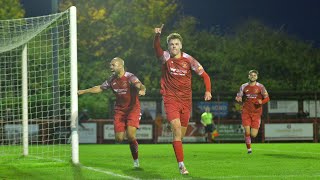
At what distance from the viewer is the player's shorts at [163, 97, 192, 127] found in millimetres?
11281

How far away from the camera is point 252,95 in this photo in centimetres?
1902

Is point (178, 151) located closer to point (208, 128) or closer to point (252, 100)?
point (252, 100)

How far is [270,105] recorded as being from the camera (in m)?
39.3

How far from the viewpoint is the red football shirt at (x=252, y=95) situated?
1892 cm

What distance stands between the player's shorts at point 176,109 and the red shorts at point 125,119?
2091 mm

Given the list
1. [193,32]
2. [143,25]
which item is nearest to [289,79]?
[193,32]

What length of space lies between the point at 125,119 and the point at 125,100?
41 cm

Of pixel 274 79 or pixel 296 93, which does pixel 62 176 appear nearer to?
pixel 296 93

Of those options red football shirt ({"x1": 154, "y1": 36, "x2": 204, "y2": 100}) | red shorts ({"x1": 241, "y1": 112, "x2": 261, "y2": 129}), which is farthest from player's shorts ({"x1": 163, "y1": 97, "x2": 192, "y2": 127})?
red shorts ({"x1": 241, "y1": 112, "x2": 261, "y2": 129})

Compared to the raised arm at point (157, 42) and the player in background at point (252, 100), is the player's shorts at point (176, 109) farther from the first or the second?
the player in background at point (252, 100)

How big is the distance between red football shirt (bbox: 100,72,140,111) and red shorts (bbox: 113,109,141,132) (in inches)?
4.2

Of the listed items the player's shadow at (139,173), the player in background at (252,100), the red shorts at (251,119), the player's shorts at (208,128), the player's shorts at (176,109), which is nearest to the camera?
the player's shadow at (139,173)

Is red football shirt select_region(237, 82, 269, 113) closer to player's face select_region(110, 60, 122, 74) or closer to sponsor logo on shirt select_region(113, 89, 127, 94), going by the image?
sponsor logo on shirt select_region(113, 89, 127, 94)

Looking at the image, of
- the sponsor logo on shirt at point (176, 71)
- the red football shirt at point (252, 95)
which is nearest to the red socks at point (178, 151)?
the sponsor logo on shirt at point (176, 71)
